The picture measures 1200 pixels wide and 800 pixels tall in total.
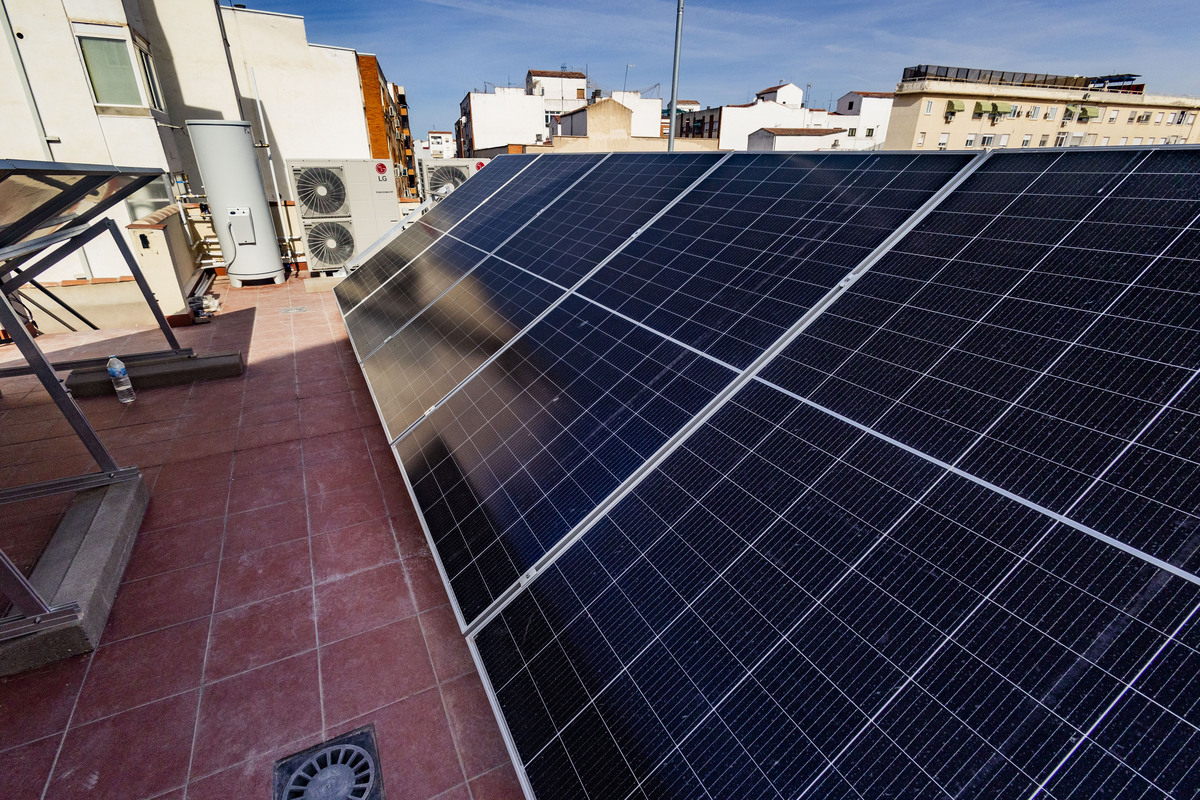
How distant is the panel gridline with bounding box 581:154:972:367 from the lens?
17.3ft

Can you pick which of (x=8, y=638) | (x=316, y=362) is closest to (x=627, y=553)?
(x=8, y=638)

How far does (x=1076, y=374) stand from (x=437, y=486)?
5878 millimetres

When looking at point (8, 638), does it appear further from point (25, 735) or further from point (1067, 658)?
point (1067, 658)

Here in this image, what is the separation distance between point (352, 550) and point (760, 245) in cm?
631

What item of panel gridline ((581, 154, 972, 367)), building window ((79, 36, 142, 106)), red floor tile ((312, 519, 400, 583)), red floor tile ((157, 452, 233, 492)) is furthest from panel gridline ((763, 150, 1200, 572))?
building window ((79, 36, 142, 106))

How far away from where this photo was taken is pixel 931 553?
10.3 feet

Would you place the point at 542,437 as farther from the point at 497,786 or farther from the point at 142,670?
the point at 142,670

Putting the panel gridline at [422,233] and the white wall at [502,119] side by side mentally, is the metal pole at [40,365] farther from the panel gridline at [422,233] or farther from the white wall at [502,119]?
the white wall at [502,119]

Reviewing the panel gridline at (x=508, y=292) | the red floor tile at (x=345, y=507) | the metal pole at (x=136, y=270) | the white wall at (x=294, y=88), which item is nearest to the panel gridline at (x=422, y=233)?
the panel gridline at (x=508, y=292)

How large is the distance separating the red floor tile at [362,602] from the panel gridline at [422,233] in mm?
8244

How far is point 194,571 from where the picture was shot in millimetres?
6438

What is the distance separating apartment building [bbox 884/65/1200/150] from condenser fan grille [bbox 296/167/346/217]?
4860cm

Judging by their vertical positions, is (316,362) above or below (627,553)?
below

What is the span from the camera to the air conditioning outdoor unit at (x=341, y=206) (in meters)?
18.1
